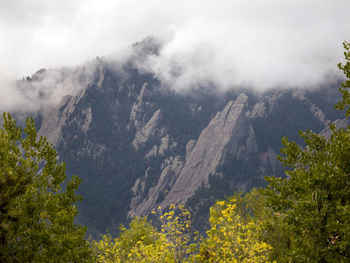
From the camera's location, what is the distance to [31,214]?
22625 millimetres

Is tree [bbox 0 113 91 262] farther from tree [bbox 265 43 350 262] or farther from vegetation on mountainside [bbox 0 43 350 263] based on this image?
tree [bbox 265 43 350 262]

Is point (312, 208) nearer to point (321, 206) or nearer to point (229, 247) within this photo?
point (321, 206)

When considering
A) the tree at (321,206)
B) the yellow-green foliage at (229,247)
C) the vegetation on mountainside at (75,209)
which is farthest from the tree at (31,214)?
the tree at (321,206)

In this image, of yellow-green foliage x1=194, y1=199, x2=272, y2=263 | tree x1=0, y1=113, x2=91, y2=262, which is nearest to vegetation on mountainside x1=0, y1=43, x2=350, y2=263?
tree x1=0, y1=113, x2=91, y2=262

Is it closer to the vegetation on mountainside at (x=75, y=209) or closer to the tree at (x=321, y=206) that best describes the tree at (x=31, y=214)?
the vegetation on mountainside at (x=75, y=209)

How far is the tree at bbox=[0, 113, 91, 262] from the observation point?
21141 mm

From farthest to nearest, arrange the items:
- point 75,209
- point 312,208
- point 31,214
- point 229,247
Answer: point 229,247, point 75,209, point 31,214, point 312,208

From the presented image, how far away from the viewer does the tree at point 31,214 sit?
21.1m

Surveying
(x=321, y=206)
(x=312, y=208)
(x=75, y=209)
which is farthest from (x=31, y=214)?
(x=321, y=206)

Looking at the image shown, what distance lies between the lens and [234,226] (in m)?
29.6

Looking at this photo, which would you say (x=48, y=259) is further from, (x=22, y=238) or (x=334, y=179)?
(x=334, y=179)

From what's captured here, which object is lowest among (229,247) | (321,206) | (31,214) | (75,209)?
(321,206)

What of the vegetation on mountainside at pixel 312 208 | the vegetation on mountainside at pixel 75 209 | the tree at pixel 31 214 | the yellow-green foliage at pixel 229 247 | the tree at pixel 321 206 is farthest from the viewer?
the yellow-green foliage at pixel 229 247

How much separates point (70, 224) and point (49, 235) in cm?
289
